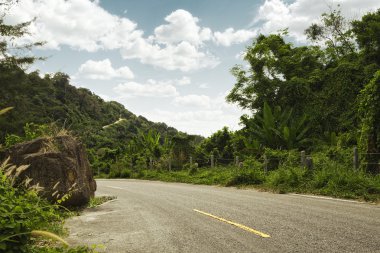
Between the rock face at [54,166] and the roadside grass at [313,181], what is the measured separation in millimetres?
7242

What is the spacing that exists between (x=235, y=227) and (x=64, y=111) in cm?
5856

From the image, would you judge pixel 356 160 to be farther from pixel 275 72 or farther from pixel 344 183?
pixel 275 72

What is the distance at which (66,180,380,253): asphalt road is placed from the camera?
5.58m

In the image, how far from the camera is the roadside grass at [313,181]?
11203mm

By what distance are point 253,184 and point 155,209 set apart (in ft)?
25.9

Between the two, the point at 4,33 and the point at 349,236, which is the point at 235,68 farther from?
the point at 349,236

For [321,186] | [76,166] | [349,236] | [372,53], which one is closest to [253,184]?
[321,186]

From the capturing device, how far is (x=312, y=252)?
5.10 metres

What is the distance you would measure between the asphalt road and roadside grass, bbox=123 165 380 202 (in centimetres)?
138

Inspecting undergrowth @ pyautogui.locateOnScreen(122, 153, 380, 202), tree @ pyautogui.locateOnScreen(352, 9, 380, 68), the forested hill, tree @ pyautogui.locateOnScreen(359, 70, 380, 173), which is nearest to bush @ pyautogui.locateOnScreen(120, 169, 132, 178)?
the forested hill

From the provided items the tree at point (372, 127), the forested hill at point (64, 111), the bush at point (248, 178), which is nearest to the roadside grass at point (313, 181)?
the bush at point (248, 178)

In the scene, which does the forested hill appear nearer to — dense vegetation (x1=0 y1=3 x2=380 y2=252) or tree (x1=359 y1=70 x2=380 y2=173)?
dense vegetation (x1=0 y1=3 x2=380 y2=252)

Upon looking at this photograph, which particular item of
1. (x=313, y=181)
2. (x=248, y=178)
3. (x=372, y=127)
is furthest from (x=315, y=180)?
(x=248, y=178)

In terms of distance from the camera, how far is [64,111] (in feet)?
201
